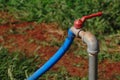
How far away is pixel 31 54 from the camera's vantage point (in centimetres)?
365

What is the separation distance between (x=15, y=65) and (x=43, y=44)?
0.62m

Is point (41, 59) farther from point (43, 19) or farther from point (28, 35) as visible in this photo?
point (43, 19)

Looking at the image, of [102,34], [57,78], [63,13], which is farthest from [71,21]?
[57,78]

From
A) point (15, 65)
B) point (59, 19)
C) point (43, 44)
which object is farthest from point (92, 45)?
point (59, 19)

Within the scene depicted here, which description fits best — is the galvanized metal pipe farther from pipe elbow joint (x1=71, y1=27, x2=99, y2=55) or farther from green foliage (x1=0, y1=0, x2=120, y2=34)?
green foliage (x1=0, y1=0, x2=120, y2=34)

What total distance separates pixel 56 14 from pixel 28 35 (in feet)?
1.63

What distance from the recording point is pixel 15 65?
10.9 feet

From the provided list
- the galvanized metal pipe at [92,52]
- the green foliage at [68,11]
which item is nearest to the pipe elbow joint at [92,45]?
the galvanized metal pipe at [92,52]

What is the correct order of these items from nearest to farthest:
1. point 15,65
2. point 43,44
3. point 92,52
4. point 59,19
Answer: point 92,52, point 15,65, point 43,44, point 59,19

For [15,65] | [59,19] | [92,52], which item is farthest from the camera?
[59,19]

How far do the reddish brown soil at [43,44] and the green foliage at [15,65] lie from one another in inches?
6.9

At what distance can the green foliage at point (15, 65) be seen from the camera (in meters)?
3.19

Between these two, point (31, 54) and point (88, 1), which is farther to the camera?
point (88, 1)

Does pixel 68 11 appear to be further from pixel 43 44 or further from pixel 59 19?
pixel 43 44
